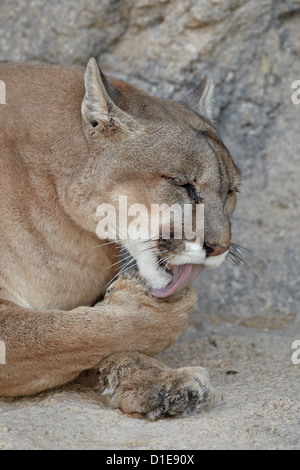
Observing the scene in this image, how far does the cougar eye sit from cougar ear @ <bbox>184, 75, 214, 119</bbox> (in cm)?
72

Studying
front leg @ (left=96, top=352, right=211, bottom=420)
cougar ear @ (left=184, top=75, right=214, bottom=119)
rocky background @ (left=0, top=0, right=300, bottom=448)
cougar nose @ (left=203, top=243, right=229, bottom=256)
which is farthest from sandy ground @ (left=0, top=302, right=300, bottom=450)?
cougar ear @ (left=184, top=75, right=214, bottom=119)

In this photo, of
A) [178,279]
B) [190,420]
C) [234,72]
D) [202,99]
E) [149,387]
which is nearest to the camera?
[190,420]

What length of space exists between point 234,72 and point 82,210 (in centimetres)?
199

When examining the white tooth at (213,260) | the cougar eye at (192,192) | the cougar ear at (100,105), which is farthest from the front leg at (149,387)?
the cougar ear at (100,105)

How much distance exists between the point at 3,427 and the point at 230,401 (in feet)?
3.09

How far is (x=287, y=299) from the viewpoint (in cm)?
464

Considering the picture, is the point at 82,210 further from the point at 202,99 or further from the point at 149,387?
the point at 202,99

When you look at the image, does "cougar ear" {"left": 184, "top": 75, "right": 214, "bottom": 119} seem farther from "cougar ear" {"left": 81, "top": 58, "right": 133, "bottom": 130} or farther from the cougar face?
"cougar ear" {"left": 81, "top": 58, "right": 133, "bottom": 130}

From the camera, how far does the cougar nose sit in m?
3.04

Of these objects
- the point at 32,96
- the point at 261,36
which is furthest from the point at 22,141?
the point at 261,36

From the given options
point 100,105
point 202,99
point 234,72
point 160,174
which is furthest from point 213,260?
point 234,72

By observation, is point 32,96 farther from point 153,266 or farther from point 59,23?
point 59,23

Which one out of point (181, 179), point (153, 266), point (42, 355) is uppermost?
point (181, 179)

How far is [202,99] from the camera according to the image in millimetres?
3754
